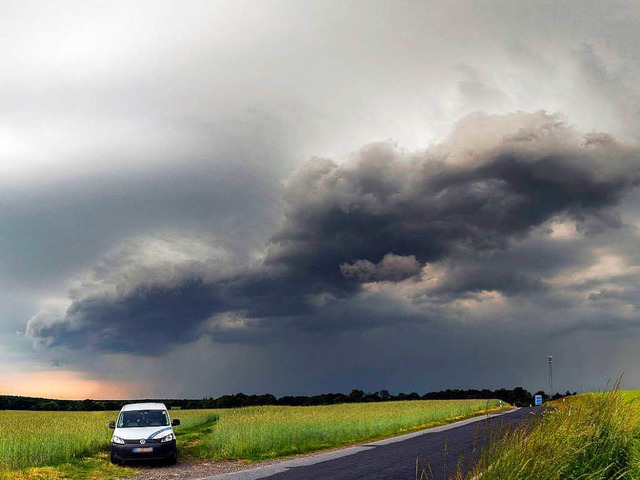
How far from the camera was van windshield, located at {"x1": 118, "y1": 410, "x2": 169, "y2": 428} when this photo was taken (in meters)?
25.2

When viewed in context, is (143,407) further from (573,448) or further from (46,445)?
(573,448)

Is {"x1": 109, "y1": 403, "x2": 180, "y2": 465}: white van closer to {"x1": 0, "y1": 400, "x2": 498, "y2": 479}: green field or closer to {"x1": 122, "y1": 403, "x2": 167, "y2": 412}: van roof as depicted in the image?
{"x1": 122, "y1": 403, "x2": 167, "y2": 412}: van roof

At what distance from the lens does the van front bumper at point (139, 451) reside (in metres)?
23.6

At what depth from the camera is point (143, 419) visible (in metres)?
25.5

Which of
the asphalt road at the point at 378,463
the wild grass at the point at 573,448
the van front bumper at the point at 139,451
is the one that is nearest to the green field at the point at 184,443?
the van front bumper at the point at 139,451

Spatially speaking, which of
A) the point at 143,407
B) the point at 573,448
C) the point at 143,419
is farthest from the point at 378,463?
the point at 143,407

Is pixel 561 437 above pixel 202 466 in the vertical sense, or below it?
above

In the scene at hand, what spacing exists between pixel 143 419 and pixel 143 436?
1607 mm

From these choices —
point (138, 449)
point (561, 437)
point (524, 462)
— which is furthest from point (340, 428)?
point (524, 462)

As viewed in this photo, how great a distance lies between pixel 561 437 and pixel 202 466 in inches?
609

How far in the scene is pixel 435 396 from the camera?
422 feet

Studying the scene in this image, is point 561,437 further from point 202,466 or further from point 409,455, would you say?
point 202,466

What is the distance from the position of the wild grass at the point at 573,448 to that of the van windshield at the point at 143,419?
15722 millimetres

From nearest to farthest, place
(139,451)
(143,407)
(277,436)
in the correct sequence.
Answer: (139,451)
(143,407)
(277,436)
